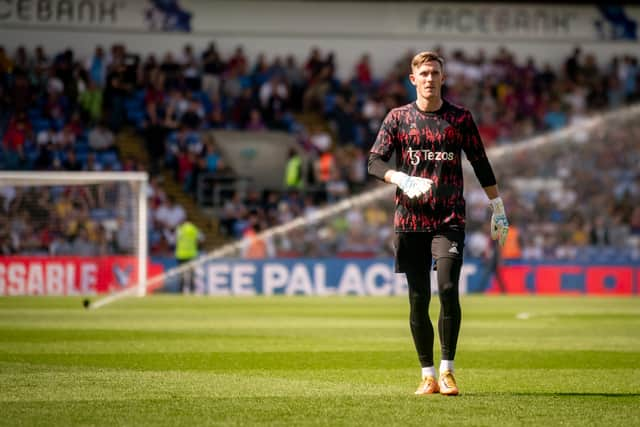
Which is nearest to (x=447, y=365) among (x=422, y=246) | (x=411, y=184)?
(x=422, y=246)

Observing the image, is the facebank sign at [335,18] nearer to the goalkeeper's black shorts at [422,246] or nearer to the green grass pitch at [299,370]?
the green grass pitch at [299,370]

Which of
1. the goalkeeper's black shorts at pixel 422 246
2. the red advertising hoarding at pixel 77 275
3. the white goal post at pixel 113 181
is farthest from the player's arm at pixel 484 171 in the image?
the red advertising hoarding at pixel 77 275

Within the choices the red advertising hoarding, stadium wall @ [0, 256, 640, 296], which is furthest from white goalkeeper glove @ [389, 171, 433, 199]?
stadium wall @ [0, 256, 640, 296]

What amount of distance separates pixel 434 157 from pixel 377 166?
40cm

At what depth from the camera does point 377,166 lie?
8.35 metres

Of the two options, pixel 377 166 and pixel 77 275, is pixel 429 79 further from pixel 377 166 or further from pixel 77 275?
pixel 77 275

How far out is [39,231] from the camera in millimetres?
26812

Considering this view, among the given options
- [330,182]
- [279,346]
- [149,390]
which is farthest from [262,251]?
[149,390]

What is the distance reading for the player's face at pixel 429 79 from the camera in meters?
8.23

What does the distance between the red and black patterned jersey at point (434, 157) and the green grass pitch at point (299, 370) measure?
47.8 inches

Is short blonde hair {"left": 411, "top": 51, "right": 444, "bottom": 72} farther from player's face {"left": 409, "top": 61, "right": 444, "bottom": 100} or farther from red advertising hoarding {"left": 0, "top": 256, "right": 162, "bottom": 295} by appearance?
red advertising hoarding {"left": 0, "top": 256, "right": 162, "bottom": 295}

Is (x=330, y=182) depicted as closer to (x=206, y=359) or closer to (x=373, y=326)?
(x=373, y=326)

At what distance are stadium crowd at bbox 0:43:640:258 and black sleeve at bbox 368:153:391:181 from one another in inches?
863

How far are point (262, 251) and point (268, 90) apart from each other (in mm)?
6605
